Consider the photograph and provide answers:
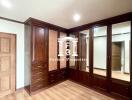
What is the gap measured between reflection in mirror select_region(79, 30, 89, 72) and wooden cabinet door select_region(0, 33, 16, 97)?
253cm

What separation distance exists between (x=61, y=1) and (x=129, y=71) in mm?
Result: 2577

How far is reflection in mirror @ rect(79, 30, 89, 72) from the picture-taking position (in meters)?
3.83

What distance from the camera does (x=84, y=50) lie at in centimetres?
397

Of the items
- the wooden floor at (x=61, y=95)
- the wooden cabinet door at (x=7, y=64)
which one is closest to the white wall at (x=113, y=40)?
the wooden floor at (x=61, y=95)

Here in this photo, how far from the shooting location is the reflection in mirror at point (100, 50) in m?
3.32

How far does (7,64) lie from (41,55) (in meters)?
1.10

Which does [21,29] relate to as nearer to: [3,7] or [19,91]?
[3,7]

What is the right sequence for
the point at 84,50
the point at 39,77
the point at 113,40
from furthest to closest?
the point at 84,50, the point at 39,77, the point at 113,40

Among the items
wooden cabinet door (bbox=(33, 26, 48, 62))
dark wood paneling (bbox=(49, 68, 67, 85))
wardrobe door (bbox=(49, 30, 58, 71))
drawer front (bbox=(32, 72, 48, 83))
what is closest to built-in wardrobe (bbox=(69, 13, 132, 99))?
dark wood paneling (bbox=(49, 68, 67, 85))

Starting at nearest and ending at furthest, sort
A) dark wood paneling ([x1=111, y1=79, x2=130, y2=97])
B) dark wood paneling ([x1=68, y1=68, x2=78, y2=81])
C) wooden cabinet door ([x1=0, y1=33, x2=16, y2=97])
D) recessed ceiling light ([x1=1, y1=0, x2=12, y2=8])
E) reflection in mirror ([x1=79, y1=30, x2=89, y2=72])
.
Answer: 1. recessed ceiling light ([x1=1, y1=0, x2=12, y2=8])
2. dark wood paneling ([x1=111, y1=79, x2=130, y2=97])
3. wooden cabinet door ([x1=0, y1=33, x2=16, y2=97])
4. reflection in mirror ([x1=79, y1=30, x2=89, y2=72])
5. dark wood paneling ([x1=68, y1=68, x2=78, y2=81])

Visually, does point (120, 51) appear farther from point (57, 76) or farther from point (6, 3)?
point (6, 3)

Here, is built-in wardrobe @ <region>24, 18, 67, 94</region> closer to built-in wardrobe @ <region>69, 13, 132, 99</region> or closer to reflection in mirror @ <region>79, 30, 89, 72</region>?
reflection in mirror @ <region>79, 30, 89, 72</region>

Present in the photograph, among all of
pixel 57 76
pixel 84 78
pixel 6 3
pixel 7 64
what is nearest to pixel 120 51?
pixel 84 78

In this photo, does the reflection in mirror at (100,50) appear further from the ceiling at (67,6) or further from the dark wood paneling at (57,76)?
the dark wood paneling at (57,76)
